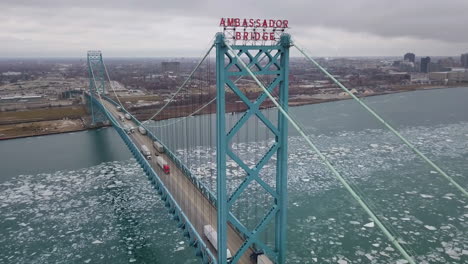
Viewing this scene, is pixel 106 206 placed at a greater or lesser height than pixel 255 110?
lesser

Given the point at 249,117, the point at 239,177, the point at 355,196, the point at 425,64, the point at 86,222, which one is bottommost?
the point at 86,222

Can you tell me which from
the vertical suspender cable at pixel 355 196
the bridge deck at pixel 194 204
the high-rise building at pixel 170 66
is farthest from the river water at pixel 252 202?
the high-rise building at pixel 170 66

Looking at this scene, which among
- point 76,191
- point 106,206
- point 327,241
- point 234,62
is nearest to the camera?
point 234,62

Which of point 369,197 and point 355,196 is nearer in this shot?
point 355,196

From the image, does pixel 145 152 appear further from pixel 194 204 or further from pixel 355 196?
pixel 355 196

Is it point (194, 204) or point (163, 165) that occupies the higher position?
point (163, 165)

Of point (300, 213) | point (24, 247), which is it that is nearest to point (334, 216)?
point (300, 213)

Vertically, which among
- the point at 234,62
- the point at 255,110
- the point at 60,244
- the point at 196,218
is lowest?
the point at 60,244

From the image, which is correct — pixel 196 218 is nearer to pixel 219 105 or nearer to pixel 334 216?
pixel 219 105

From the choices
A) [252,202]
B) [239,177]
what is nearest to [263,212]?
[252,202]
